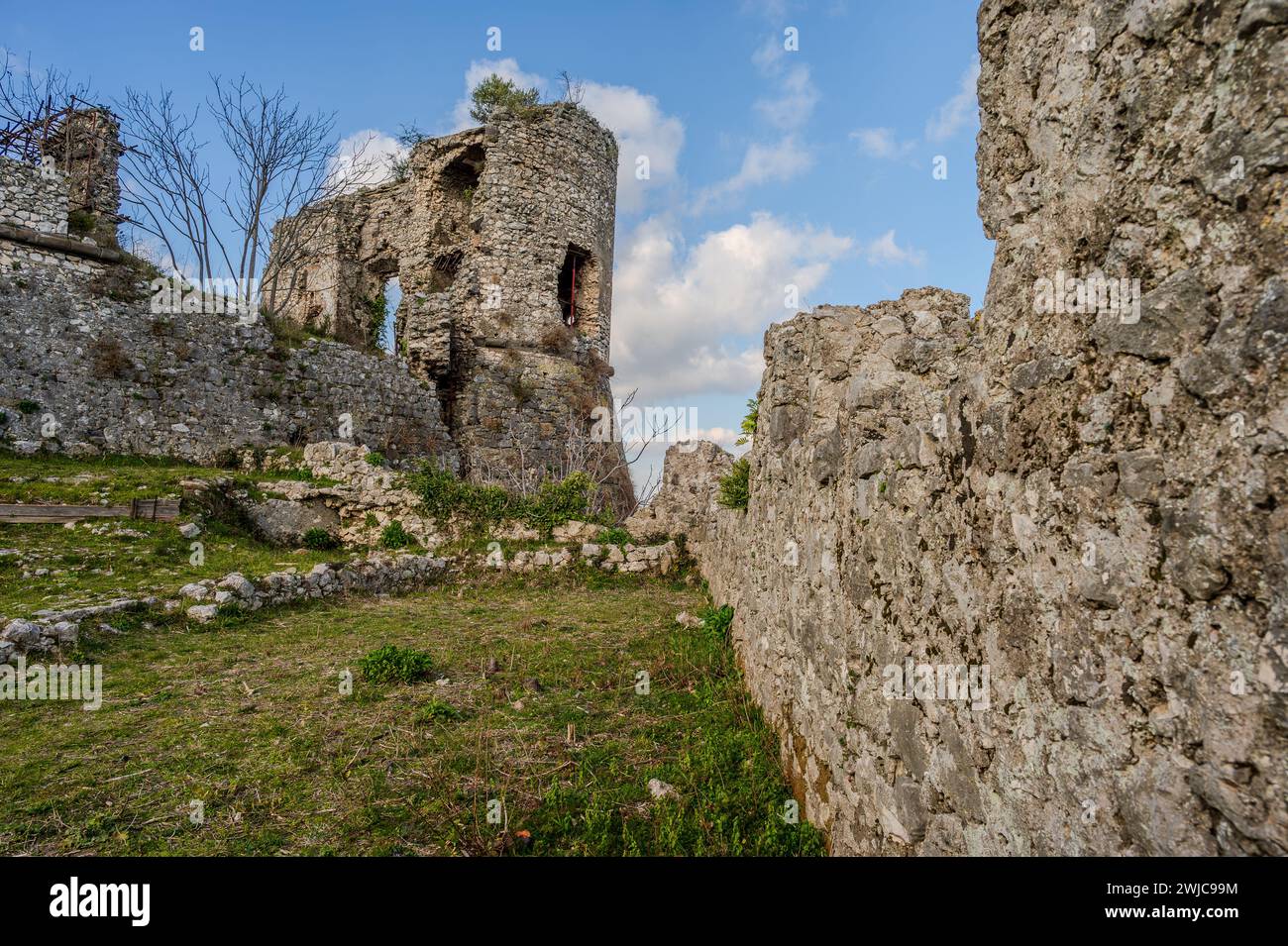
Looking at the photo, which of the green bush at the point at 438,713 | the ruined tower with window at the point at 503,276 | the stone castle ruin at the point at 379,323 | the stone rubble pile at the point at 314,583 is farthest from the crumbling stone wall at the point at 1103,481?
the ruined tower with window at the point at 503,276

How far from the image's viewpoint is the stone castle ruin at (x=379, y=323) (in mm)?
13562

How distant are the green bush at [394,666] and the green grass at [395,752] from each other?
10 centimetres

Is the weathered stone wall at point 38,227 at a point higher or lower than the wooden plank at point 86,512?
higher

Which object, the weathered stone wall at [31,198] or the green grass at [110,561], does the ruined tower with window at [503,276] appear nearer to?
the weathered stone wall at [31,198]

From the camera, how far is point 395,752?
454cm

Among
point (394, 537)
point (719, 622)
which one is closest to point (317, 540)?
point (394, 537)

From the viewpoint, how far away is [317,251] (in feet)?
73.9

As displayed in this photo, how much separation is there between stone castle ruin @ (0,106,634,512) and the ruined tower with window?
0.18ft

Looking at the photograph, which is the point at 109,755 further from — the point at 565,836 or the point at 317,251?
the point at 317,251

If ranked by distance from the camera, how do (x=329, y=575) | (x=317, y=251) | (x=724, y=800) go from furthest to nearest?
(x=317, y=251), (x=329, y=575), (x=724, y=800)

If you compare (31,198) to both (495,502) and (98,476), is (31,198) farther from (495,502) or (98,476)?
(495,502)

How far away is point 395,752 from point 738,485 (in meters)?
4.24

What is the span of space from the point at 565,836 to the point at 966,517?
8.51ft
